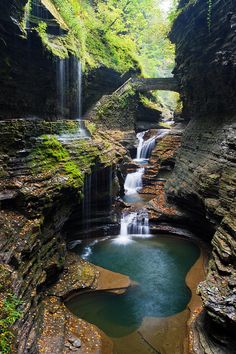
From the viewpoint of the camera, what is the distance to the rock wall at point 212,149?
7.65 metres

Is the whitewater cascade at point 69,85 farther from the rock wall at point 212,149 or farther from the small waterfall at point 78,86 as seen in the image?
the rock wall at point 212,149

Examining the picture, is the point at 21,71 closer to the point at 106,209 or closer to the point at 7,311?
the point at 106,209

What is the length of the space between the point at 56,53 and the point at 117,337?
55.7 feet

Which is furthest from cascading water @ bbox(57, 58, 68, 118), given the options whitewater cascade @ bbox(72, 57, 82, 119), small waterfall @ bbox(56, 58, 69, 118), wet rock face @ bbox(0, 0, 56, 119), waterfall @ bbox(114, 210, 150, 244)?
waterfall @ bbox(114, 210, 150, 244)

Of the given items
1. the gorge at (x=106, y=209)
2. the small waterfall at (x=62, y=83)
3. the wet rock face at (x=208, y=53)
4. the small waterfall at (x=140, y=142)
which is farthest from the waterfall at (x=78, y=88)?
the wet rock face at (x=208, y=53)

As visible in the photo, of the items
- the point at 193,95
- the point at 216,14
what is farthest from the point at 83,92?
the point at 216,14

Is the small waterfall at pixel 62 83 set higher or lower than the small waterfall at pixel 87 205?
higher

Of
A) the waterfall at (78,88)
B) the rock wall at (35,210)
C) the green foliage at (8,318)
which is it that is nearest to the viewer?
the green foliage at (8,318)

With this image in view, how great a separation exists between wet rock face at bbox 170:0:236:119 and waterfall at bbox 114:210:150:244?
7.62m

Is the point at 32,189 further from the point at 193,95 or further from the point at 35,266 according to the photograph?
the point at 193,95

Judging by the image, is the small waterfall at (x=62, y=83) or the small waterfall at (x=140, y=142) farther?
the small waterfall at (x=140, y=142)

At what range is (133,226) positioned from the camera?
1589 cm

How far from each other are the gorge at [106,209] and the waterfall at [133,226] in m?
0.06

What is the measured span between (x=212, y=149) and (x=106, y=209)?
22.1 ft
